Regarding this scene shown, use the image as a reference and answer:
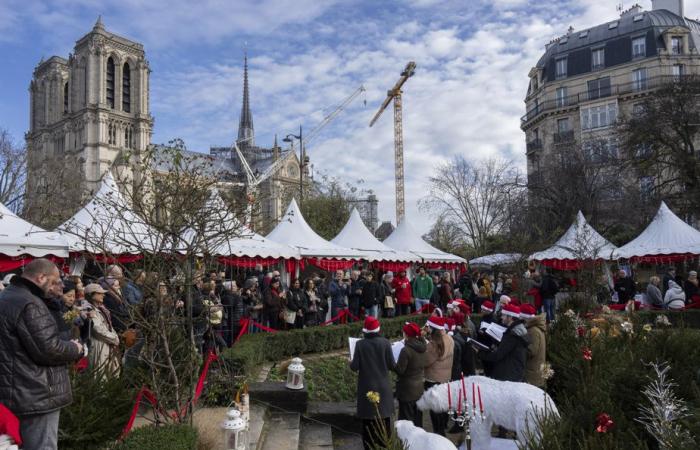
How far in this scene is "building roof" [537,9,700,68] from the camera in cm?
4403

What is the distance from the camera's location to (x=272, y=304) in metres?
12.8

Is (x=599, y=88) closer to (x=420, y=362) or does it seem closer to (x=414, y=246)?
(x=414, y=246)

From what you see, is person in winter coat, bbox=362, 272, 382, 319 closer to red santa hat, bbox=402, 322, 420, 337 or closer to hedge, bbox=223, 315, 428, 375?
hedge, bbox=223, 315, 428, 375

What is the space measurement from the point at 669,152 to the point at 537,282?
11400 millimetres

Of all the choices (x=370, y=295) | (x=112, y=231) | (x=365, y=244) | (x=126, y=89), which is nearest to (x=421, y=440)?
(x=112, y=231)

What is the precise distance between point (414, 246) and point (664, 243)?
30.7ft

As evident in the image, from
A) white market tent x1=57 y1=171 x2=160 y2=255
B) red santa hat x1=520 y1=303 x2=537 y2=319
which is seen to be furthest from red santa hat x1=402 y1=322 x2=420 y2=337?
white market tent x1=57 y1=171 x2=160 y2=255

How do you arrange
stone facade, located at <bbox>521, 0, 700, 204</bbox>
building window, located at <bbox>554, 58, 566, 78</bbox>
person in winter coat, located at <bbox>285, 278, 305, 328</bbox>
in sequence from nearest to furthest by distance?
person in winter coat, located at <bbox>285, 278, 305, 328</bbox> → stone facade, located at <bbox>521, 0, 700, 204</bbox> → building window, located at <bbox>554, 58, 566, 78</bbox>

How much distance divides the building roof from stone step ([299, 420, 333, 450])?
4677 centimetres

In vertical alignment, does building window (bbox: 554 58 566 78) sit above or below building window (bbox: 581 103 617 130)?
above

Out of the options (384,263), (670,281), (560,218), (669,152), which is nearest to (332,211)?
(560,218)

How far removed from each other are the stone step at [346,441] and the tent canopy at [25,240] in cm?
780

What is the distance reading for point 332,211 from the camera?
39.9 m

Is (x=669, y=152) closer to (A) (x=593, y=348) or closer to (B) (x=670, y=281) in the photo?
(B) (x=670, y=281)
